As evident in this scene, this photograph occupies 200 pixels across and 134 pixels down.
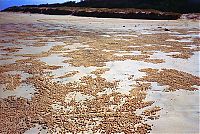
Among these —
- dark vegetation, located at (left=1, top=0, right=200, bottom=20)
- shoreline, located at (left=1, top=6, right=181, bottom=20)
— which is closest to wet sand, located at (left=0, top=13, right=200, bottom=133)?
shoreline, located at (left=1, top=6, right=181, bottom=20)

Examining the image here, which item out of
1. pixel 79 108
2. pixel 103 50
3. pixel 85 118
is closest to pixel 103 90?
pixel 79 108

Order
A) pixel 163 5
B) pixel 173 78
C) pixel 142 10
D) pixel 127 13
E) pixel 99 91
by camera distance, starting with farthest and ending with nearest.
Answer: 1. pixel 163 5
2. pixel 142 10
3. pixel 127 13
4. pixel 173 78
5. pixel 99 91

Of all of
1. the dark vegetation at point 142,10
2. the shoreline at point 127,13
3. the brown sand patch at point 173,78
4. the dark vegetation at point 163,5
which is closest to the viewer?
the brown sand patch at point 173,78

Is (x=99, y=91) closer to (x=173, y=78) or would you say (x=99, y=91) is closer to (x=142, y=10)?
(x=173, y=78)

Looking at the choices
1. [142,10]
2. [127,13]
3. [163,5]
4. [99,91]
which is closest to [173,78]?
[99,91]

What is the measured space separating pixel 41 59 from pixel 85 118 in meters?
5.45

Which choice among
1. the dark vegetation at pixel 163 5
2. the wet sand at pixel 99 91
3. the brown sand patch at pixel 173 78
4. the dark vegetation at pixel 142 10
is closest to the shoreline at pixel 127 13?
the dark vegetation at pixel 142 10

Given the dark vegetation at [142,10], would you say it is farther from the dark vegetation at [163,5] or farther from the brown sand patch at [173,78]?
the brown sand patch at [173,78]

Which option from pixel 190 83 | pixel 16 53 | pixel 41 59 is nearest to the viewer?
pixel 190 83

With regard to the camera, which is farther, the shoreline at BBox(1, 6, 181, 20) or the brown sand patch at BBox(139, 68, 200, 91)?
the shoreline at BBox(1, 6, 181, 20)

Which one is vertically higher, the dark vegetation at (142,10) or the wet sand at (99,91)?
the dark vegetation at (142,10)

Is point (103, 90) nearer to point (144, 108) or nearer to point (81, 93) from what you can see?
point (81, 93)

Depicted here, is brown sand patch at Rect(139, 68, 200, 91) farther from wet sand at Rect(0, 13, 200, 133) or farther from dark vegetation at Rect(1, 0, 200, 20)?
dark vegetation at Rect(1, 0, 200, 20)

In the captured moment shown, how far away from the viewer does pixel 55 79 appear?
8.13m
